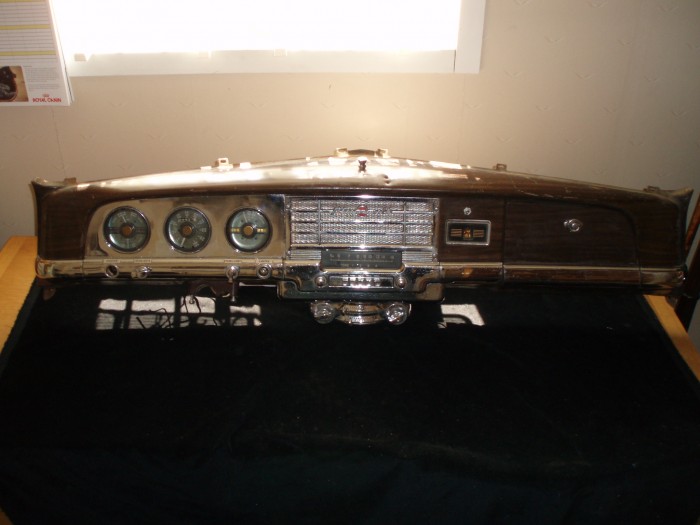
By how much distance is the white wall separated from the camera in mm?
1266

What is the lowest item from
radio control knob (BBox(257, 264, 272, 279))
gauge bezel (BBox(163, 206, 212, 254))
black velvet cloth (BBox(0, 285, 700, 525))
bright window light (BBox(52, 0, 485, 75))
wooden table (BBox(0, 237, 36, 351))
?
black velvet cloth (BBox(0, 285, 700, 525))

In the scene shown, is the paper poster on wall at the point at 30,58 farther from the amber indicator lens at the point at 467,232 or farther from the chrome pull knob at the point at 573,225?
the chrome pull knob at the point at 573,225

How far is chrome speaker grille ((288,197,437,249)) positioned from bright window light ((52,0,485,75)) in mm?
519

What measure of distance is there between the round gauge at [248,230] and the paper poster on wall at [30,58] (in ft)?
2.36

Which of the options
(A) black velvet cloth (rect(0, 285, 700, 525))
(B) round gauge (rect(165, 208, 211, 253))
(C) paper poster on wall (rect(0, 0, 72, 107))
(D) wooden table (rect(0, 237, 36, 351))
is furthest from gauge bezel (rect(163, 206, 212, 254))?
(C) paper poster on wall (rect(0, 0, 72, 107))

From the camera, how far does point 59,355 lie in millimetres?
1027

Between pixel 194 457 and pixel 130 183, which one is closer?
pixel 194 457

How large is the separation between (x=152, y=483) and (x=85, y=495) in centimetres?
12

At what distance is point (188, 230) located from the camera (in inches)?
38.2

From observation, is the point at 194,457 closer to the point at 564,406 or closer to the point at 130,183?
the point at 130,183

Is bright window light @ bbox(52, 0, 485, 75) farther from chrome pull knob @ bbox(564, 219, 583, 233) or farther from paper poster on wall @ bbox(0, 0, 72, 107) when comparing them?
chrome pull knob @ bbox(564, 219, 583, 233)

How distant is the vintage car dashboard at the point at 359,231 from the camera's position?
37.1 inches

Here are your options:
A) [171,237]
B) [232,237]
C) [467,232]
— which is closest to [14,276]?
[171,237]

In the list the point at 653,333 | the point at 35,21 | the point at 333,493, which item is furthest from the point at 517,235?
the point at 35,21
